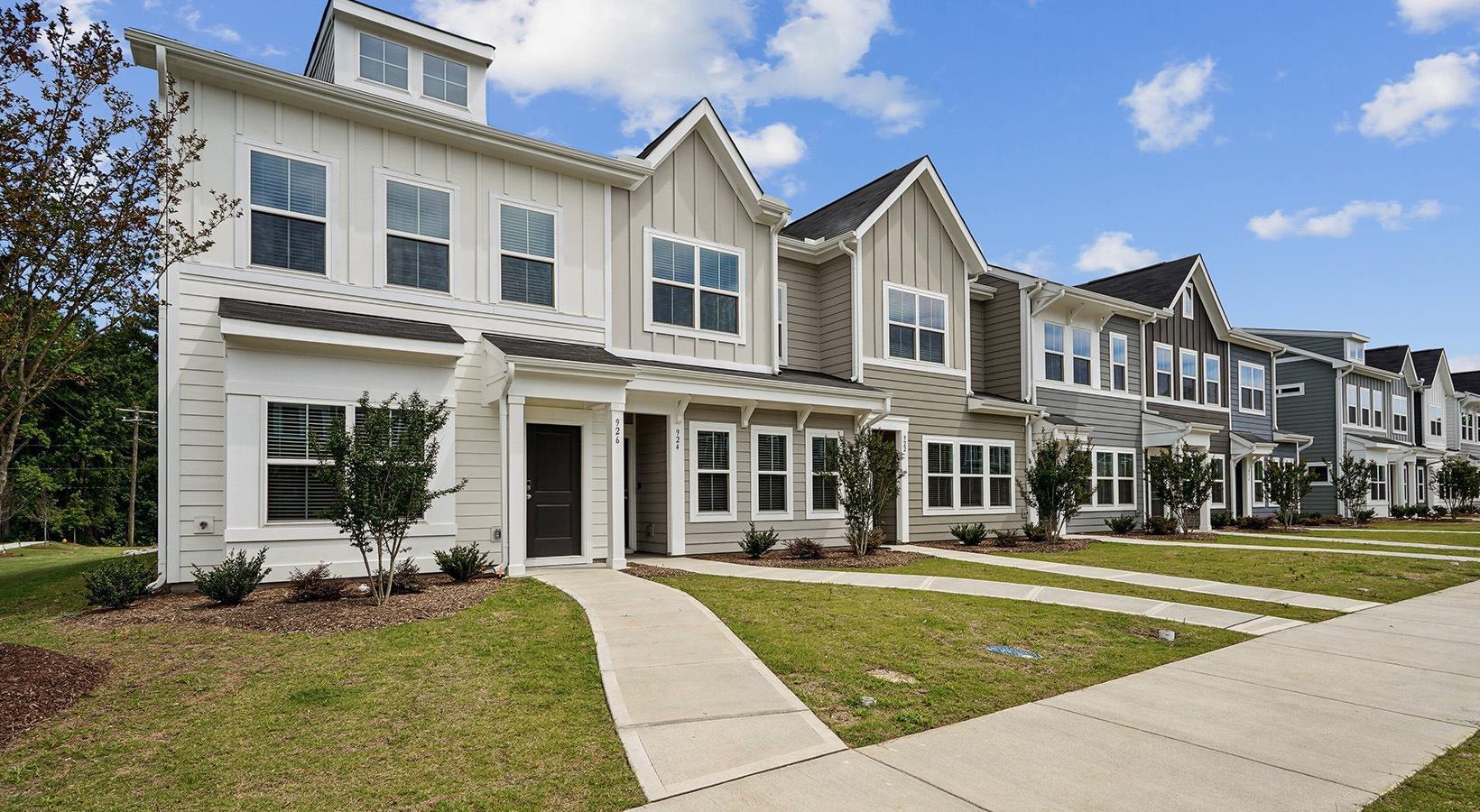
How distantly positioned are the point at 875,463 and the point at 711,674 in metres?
9.31

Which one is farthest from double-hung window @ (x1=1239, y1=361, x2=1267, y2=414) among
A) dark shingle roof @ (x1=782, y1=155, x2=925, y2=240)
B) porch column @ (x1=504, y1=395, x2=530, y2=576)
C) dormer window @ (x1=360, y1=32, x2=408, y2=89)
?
dormer window @ (x1=360, y1=32, x2=408, y2=89)

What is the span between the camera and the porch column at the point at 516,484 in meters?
11.7

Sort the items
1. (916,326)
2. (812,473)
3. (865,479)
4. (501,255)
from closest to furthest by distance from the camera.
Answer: (501,255) → (865,479) → (812,473) → (916,326)

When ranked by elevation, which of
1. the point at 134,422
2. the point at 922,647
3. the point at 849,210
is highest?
the point at 849,210

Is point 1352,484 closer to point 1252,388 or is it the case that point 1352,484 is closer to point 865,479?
point 1252,388

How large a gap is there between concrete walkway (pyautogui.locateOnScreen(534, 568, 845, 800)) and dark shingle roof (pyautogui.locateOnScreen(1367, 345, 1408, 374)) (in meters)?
45.1

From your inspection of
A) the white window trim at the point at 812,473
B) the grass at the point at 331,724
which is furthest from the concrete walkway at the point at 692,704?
the white window trim at the point at 812,473

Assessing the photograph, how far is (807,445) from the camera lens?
16.5 meters

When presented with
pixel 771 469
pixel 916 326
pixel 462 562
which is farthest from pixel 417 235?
pixel 916 326

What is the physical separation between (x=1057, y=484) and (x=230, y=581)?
53.3ft

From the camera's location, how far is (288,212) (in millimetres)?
11102

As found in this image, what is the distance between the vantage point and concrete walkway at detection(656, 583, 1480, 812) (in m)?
4.08

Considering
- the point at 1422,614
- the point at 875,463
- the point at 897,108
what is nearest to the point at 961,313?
the point at 897,108

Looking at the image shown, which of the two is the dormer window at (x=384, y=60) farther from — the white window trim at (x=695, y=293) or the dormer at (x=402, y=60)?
the white window trim at (x=695, y=293)
